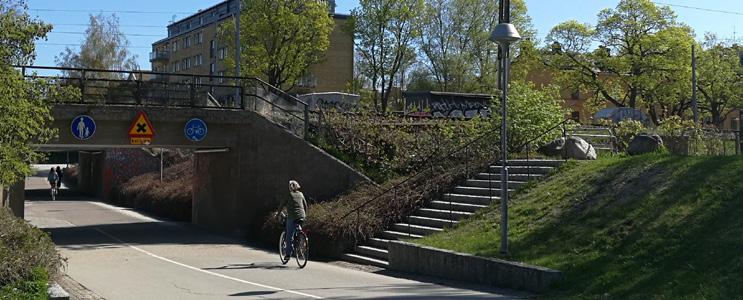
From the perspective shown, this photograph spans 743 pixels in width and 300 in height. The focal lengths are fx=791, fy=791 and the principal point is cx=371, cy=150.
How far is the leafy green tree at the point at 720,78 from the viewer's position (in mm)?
54188

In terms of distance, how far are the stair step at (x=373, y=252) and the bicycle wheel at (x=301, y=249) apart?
1832 mm

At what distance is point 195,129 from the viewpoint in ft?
77.4

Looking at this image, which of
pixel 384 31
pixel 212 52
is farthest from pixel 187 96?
pixel 212 52

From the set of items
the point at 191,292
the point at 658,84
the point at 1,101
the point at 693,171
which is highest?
the point at 658,84

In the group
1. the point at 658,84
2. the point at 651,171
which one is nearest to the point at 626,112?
the point at 658,84

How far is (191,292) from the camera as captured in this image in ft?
41.2

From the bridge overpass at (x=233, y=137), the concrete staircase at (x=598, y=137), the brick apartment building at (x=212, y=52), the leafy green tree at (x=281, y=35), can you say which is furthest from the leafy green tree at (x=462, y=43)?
the bridge overpass at (x=233, y=137)

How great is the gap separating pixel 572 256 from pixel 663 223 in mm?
1497

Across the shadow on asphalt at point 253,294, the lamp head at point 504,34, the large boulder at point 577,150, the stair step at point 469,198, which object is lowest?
the shadow on asphalt at point 253,294

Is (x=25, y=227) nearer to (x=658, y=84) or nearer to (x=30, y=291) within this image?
(x=30, y=291)

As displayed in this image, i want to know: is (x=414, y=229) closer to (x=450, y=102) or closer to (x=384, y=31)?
(x=450, y=102)

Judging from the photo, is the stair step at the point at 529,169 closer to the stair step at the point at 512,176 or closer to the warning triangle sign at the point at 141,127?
the stair step at the point at 512,176

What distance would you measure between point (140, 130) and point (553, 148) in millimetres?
11734

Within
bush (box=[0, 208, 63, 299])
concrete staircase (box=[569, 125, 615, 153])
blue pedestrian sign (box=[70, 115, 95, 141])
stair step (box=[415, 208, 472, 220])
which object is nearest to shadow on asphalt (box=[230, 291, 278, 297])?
bush (box=[0, 208, 63, 299])
